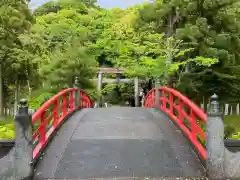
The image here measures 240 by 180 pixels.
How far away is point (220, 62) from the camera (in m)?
21.4

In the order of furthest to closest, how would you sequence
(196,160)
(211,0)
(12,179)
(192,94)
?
(192,94) < (211,0) < (196,160) < (12,179)

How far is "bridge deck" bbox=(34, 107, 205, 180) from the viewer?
7.23 meters

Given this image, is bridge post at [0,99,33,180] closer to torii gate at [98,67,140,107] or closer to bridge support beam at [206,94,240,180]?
bridge support beam at [206,94,240,180]

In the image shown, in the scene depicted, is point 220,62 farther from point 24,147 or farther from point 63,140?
point 24,147

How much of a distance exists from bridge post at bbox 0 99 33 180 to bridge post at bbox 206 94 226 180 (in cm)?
333

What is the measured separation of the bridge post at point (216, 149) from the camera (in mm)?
6980

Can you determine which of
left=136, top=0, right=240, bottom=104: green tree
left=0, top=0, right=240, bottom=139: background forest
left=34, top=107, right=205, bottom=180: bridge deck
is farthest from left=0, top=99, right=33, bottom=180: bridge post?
left=136, top=0, right=240, bottom=104: green tree

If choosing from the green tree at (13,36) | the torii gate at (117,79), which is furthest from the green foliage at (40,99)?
the torii gate at (117,79)

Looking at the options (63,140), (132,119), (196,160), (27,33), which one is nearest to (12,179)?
(63,140)

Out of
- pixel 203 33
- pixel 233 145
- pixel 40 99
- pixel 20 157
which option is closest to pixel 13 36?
pixel 40 99

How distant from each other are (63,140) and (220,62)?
566 inches

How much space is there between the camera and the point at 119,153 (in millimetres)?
8180

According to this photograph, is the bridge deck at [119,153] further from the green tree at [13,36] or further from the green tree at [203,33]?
the green tree at [13,36]

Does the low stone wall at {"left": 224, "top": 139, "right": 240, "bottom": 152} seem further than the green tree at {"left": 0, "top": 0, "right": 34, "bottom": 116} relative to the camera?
No
